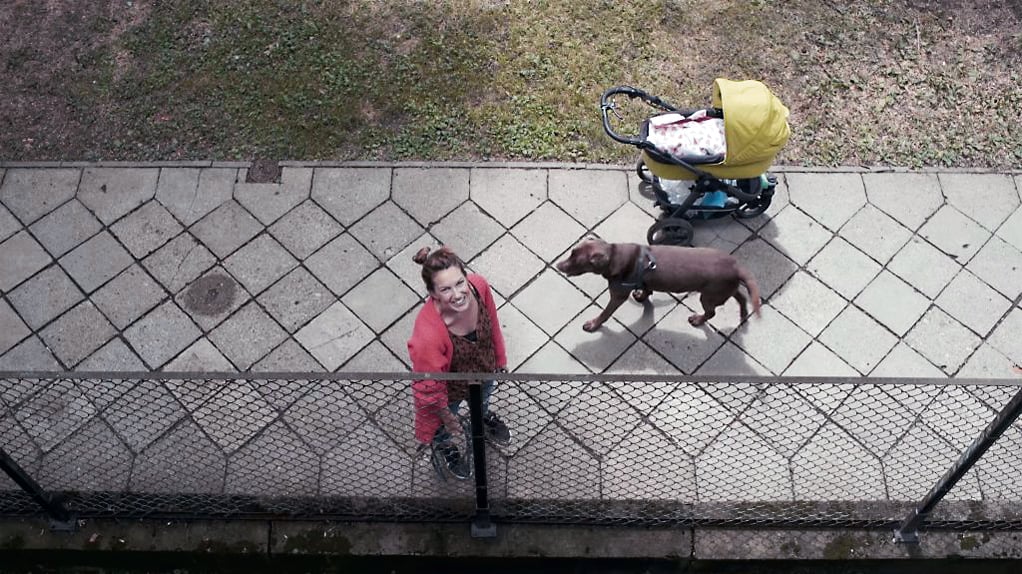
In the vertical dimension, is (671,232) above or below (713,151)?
below

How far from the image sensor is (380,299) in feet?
17.5

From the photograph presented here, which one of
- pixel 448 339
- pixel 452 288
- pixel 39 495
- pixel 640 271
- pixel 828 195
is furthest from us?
pixel 828 195

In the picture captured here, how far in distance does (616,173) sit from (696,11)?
199 cm

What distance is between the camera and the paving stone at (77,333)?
Result: 5.13 m

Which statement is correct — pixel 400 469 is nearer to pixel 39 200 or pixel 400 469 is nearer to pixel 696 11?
pixel 39 200

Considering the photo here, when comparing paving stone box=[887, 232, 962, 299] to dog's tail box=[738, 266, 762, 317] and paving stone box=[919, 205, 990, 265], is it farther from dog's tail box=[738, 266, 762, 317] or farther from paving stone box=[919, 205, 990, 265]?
dog's tail box=[738, 266, 762, 317]

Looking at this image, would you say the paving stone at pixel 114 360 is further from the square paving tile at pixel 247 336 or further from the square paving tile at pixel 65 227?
the square paving tile at pixel 65 227

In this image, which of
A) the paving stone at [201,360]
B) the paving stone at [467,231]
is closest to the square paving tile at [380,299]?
the paving stone at [467,231]

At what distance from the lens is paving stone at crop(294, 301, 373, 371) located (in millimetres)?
5121

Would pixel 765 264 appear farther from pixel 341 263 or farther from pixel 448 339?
pixel 341 263

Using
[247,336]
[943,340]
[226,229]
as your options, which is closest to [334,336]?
[247,336]

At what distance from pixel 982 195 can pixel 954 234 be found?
18.0 inches

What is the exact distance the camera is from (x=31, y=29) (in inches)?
273

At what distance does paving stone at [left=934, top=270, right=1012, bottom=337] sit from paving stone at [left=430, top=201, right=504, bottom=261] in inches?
115
